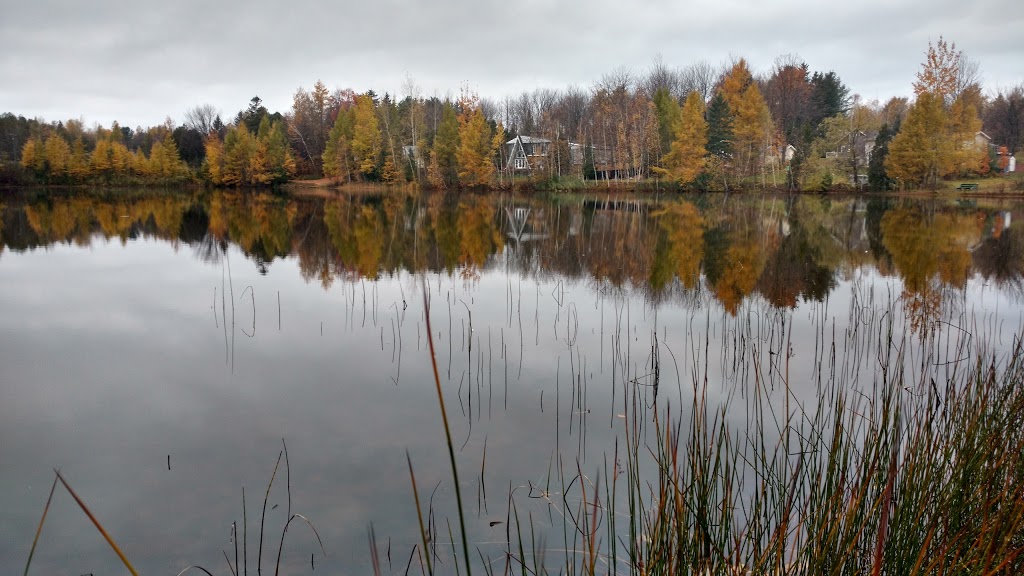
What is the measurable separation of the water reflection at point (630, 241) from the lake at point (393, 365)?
7.0 inches

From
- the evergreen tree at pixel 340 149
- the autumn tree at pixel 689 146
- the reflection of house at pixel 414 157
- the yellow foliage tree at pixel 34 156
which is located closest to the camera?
the autumn tree at pixel 689 146

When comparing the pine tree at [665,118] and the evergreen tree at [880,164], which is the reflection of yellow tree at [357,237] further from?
the evergreen tree at [880,164]

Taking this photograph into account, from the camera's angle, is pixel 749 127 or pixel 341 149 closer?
pixel 749 127

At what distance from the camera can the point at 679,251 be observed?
17.0m

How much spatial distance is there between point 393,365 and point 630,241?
12.9 m

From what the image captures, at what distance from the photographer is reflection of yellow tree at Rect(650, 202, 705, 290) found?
13203 mm

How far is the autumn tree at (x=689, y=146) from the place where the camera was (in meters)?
46.1

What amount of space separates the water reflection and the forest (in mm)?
11574

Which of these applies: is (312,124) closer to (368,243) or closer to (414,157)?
(414,157)

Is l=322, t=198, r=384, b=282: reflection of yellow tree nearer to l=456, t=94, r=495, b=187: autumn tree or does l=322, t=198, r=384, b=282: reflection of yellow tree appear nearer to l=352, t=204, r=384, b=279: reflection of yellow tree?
l=352, t=204, r=384, b=279: reflection of yellow tree

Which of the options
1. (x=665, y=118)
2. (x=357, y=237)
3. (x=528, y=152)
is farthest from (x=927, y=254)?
(x=528, y=152)

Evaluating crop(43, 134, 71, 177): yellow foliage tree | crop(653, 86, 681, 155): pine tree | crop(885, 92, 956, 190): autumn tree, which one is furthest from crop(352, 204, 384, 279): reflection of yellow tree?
crop(43, 134, 71, 177): yellow foliage tree

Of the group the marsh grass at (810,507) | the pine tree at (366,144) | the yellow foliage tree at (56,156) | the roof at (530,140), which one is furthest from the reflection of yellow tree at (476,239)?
the yellow foliage tree at (56,156)

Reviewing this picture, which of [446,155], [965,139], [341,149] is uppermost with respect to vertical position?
[341,149]
